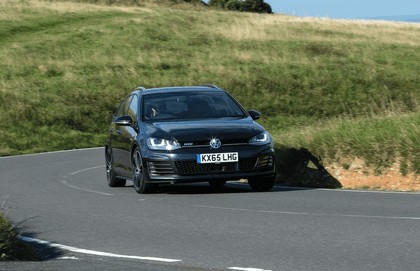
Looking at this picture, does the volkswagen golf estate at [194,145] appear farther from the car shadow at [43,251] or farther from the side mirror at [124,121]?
the car shadow at [43,251]

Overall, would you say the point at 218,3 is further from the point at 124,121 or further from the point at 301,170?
the point at 124,121

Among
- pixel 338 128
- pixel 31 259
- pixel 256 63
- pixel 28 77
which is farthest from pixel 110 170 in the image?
pixel 256 63

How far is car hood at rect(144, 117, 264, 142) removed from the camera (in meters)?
16.8

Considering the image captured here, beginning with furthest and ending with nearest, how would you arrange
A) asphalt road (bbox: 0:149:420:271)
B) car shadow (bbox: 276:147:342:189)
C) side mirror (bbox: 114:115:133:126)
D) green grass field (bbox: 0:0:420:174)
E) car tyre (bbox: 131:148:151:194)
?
1. green grass field (bbox: 0:0:420:174)
2. car shadow (bbox: 276:147:342:189)
3. side mirror (bbox: 114:115:133:126)
4. car tyre (bbox: 131:148:151:194)
5. asphalt road (bbox: 0:149:420:271)

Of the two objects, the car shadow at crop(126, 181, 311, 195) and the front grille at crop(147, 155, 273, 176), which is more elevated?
the front grille at crop(147, 155, 273, 176)

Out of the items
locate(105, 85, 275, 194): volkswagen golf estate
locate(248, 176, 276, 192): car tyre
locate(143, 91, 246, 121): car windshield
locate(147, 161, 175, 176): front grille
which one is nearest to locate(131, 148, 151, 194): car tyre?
locate(105, 85, 275, 194): volkswagen golf estate

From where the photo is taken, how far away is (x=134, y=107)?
61.5ft

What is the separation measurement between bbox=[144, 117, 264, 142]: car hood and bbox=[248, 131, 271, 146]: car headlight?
0.19ft

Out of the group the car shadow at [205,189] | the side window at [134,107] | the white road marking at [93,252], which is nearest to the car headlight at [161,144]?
the car shadow at [205,189]

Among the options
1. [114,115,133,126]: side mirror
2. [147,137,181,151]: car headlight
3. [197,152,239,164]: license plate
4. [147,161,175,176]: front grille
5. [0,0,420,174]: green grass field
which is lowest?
[0,0,420,174]: green grass field

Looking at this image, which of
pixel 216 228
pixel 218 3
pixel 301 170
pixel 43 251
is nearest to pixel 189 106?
pixel 301 170

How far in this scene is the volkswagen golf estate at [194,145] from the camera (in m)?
16.8

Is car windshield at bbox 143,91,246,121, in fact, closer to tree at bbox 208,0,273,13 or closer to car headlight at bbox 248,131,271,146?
car headlight at bbox 248,131,271,146

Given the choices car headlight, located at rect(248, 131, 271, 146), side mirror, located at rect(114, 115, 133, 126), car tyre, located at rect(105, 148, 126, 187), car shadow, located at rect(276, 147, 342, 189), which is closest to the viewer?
car headlight, located at rect(248, 131, 271, 146)
